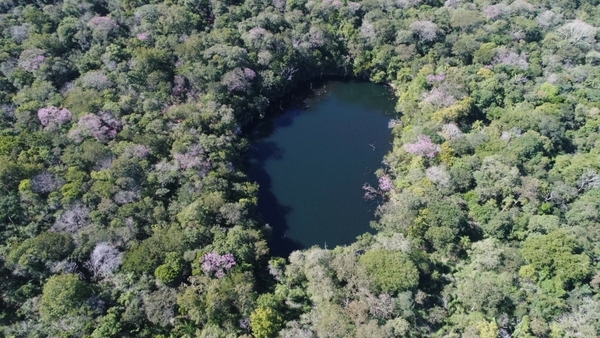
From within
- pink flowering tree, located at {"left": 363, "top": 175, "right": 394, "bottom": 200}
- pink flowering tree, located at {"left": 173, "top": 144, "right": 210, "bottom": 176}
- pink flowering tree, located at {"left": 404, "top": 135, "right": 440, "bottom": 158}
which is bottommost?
pink flowering tree, located at {"left": 363, "top": 175, "right": 394, "bottom": 200}

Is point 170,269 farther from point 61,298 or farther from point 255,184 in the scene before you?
point 255,184

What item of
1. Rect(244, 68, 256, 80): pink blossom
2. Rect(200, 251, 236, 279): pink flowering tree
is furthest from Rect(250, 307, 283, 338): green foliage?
Rect(244, 68, 256, 80): pink blossom

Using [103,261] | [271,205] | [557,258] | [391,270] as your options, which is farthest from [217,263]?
[557,258]

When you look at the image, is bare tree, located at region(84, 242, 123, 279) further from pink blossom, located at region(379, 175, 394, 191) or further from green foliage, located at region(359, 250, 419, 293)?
pink blossom, located at region(379, 175, 394, 191)

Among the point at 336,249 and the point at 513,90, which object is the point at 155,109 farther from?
the point at 513,90

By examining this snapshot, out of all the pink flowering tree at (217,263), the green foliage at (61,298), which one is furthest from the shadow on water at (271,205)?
the green foliage at (61,298)

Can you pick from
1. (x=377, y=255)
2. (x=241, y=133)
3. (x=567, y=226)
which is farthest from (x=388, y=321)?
(x=241, y=133)

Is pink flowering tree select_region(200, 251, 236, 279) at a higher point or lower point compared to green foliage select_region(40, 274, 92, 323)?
higher
